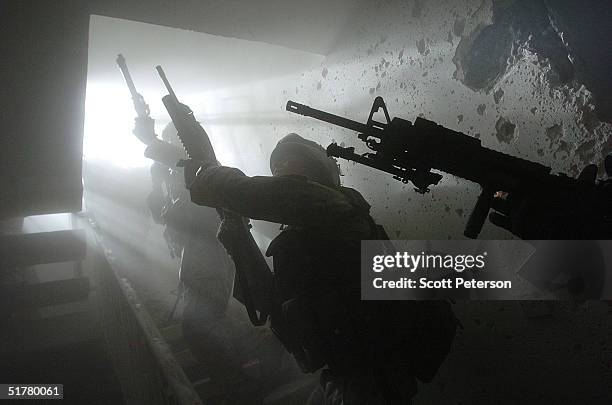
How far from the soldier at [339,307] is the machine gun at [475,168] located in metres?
0.23

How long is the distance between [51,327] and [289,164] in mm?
3919

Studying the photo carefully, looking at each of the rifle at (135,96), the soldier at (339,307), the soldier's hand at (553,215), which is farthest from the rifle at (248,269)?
the rifle at (135,96)

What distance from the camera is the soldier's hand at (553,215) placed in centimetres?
94

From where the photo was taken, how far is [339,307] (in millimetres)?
1235

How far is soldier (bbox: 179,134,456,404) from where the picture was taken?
121 centimetres

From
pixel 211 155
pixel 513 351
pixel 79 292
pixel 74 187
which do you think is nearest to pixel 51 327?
pixel 79 292

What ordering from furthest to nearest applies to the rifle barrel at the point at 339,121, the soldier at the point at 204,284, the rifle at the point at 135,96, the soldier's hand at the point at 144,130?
the soldier's hand at the point at 144,130, the rifle at the point at 135,96, the soldier at the point at 204,284, the rifle barrel at the point at 339,121

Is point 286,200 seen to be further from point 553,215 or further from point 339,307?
point 553,215

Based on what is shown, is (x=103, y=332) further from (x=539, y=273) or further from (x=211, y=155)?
(x=539, y=273)

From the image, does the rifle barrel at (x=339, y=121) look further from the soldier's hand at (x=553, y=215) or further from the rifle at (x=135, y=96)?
the rifle at (x=135, y=96)

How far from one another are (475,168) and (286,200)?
1.93ft

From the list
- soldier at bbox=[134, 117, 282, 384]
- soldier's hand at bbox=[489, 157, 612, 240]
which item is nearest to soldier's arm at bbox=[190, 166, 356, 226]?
soldier's hand at bbox=[489, 157, 612, 240]

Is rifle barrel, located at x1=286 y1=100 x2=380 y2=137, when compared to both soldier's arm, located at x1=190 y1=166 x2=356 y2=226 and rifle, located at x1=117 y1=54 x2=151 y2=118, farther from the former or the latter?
rifle, located at x1=117 y1=54 x2=151 y2=118

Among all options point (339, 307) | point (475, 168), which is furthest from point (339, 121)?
point (339, 307)
